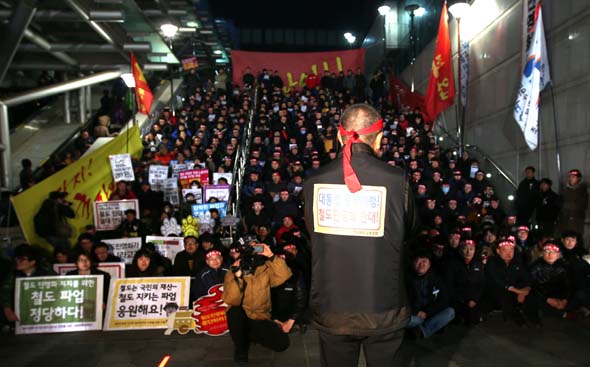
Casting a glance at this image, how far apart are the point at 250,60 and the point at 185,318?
20.8 meters

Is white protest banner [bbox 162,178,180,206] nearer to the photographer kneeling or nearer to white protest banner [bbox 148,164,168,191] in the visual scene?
white protest banner [bbox 148,164,168,191]

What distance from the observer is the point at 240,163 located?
45.5 ft

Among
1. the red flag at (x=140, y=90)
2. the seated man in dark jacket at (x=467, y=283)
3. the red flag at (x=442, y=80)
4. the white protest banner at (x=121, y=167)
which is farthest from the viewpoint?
the red flag at (x=442, y=80)

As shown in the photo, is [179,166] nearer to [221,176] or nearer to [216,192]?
[221,176]

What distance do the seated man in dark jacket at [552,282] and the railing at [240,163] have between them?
5.99 meters

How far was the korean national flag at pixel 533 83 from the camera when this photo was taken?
32.9ft

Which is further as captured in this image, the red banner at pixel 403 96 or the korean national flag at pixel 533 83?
the red banner at pixel 403 96

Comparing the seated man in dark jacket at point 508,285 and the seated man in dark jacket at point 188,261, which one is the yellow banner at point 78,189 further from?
the seated man in dark jacket at point 508,285

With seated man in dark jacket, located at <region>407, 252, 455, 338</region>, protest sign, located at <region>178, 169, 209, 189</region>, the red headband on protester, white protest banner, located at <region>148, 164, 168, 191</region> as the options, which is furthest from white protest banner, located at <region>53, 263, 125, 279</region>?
the red headband on protester

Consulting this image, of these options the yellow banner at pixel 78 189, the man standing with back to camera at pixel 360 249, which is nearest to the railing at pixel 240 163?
the yellow banner at pixel 78 189

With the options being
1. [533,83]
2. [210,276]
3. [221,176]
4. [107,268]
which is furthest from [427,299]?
[221,176]

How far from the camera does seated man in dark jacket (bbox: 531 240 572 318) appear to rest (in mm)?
6696

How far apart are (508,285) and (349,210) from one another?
5.40 m

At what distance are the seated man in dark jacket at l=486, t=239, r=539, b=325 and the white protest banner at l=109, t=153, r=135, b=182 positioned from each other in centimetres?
789
